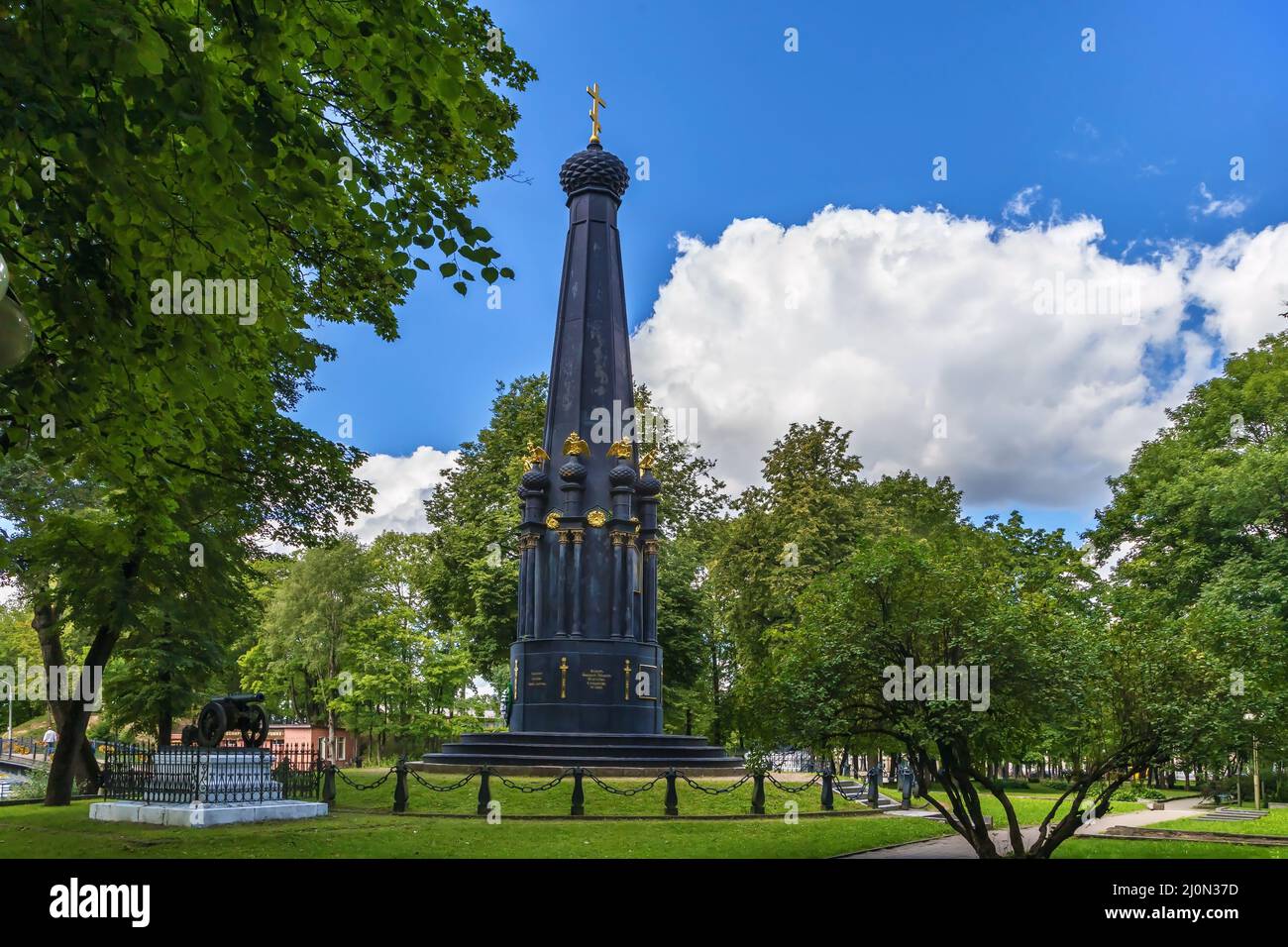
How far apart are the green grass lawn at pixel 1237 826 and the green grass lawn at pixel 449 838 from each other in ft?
17.5

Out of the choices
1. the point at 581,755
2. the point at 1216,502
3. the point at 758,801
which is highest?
the point at 1216,502

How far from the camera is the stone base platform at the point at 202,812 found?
50.9 feet

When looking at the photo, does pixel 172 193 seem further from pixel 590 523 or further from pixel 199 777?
pixel 590 523

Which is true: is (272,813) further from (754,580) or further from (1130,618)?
(754,580)

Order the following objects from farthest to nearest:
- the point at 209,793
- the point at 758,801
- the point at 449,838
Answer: the point at 758,801, the point at 209,793, the point at 449,838

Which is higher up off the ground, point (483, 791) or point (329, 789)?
point (483, 791)

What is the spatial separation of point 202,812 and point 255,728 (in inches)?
91.0

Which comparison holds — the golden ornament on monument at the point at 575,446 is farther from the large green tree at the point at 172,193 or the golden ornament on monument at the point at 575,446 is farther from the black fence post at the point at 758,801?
the large green tree at the point at 172,193

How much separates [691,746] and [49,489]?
2091 centimetres

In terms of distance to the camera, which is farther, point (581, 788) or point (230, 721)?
point (230, 721)

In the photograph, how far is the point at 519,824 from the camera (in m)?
15.8

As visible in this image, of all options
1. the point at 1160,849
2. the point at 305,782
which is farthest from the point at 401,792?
the point at 1160,849

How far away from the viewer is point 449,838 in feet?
44.9
